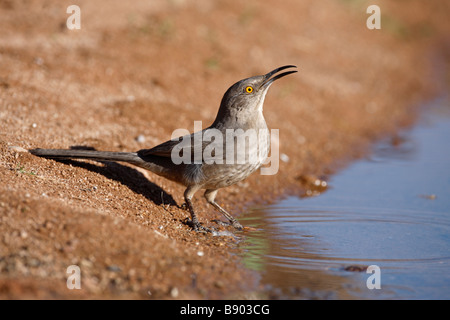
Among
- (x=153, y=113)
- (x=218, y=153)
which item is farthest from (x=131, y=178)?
(x=153, y=113)

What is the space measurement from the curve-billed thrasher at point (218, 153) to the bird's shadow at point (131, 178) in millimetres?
338

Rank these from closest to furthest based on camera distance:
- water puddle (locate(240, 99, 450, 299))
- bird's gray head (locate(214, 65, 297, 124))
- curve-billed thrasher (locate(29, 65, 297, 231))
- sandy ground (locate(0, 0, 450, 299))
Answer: sandy ground (locate(0, 0, 450, 299))
water puddle (locate(240, 99, 450, 299))
curve-billed thrasher (locate(29, 65, 297, 231))
bird's gray head (locate(214, 65, 297, 124))

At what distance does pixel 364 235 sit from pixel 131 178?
9.24 feet

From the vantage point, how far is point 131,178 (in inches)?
275

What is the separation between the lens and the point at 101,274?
173 inches

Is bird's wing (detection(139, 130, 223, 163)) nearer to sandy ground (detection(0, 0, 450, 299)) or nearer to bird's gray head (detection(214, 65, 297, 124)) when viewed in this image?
bird's gray head (detection(214, 65, 297, 124))

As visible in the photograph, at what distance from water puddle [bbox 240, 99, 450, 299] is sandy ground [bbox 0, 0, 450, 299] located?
1.23 ft

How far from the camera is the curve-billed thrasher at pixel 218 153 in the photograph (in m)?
6.04

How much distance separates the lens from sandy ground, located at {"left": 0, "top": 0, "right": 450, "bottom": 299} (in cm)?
459

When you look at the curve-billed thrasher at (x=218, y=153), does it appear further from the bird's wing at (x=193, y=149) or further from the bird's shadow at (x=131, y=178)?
the bird's shadow at (x=131, y=178)

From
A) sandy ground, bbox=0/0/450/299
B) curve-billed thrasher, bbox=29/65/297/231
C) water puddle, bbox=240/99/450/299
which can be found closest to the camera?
sandy ground, bbox=0/0/450/299

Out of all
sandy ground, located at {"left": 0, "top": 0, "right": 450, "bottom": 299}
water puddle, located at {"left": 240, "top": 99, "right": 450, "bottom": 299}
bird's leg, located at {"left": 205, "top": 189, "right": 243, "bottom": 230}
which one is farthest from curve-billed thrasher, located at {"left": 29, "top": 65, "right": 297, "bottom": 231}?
water puddle, located at {"left": 240, "top": 99, "right": 450, "bottom": 299}

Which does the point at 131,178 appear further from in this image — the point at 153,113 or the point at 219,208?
the point at 153,113

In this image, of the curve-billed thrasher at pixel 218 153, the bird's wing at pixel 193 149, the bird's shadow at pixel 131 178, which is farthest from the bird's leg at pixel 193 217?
the bird's shadow at pixel 131 178
